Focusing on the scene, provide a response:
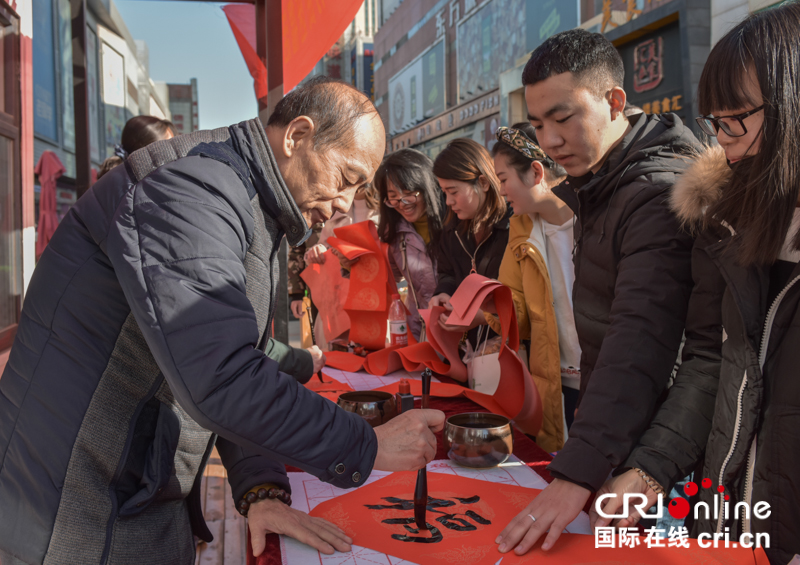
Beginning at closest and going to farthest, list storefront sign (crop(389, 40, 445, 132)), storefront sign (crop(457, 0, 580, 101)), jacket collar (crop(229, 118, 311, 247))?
jacket collar (crop(229, 118, 311, 247)) → storefront sign (crop(457, 0, 580, 101)) → storefront sign (crop(389, 40, 445, 132))

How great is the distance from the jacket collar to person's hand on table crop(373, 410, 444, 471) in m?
0.43

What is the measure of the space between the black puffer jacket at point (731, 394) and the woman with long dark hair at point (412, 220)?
1831 mm

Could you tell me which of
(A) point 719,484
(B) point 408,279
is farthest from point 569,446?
(B) point 408,279

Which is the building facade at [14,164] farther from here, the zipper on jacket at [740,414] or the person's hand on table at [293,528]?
the zipper on jacket at [740,414]

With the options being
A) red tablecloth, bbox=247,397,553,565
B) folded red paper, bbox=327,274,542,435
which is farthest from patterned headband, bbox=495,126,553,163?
red tablecloth, bbox=247,397,553,565

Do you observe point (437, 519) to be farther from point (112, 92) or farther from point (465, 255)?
point (112, 92)

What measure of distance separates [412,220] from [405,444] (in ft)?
6.70

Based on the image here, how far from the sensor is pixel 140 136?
8.90 ft

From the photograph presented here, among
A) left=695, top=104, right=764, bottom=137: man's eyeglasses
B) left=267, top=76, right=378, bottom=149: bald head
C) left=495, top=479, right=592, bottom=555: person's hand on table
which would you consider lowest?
left=495, top=479, right=592, bottom=555: person's hand on table

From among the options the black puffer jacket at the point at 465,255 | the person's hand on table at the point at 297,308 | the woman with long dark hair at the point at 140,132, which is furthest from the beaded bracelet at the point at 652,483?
the person's hand on table at the point at 297,308

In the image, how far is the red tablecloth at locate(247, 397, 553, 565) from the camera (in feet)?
2.97

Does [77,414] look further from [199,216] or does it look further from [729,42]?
[729,42]

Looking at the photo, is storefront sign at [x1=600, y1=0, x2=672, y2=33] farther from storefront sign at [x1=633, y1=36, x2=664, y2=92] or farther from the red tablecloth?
the red tablecloth

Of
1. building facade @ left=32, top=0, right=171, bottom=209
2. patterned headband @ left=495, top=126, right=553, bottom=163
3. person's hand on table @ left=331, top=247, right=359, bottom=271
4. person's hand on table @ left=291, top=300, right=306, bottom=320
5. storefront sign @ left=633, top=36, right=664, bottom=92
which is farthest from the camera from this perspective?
building facade @ left=32, top=0, right=171, bottom=209
